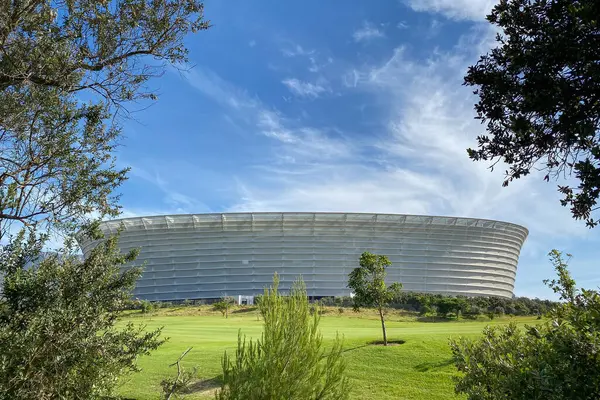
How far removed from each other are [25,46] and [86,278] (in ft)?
13.4

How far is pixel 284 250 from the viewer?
82.4m

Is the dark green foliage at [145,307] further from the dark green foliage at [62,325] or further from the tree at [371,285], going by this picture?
the tree at [371,285]

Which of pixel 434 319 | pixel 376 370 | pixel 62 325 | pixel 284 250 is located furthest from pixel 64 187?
pixel 284 250

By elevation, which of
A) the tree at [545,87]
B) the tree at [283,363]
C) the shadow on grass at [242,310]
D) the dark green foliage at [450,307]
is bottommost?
the shadow on grass at [242,310]

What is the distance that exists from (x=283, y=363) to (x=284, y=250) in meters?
76.9

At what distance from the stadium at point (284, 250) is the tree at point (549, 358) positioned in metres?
74.2

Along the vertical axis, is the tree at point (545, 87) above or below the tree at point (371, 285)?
above

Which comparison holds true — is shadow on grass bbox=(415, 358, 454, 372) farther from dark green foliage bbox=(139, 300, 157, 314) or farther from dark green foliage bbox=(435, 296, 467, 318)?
dark green foliage bbox=(435, 296, 467, 318)

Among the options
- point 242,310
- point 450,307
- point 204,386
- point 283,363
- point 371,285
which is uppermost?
point 371,285

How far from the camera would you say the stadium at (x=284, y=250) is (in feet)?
264

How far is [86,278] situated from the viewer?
7.00 meters

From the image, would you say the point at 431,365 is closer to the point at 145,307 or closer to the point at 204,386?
the point at 204,386

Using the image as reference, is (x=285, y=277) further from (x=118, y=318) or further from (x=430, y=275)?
(x=118, y=318)

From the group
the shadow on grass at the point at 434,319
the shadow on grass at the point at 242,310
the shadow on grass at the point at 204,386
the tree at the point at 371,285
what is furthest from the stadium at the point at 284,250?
the shadow on grass at the point at 204,386
